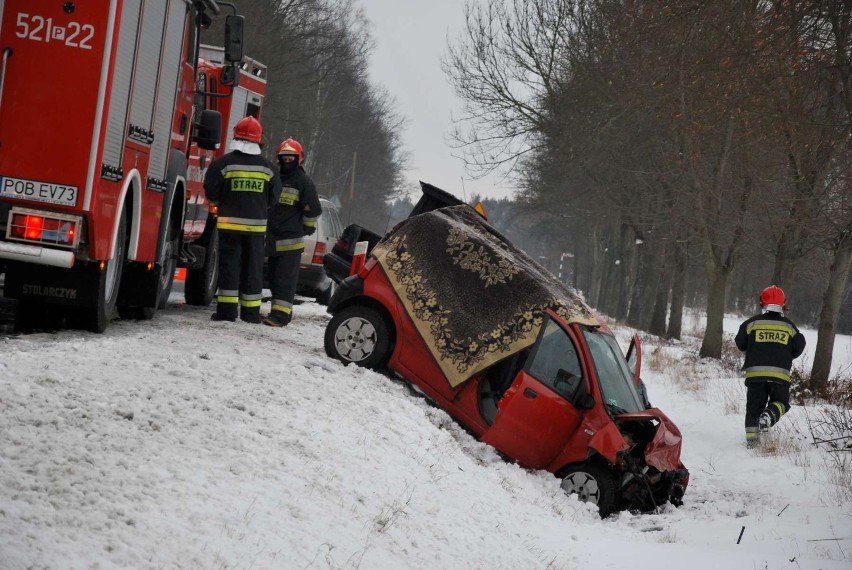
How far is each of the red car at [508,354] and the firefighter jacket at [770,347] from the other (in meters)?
1.94

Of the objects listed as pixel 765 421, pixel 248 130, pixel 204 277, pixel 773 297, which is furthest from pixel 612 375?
pixel 204 277

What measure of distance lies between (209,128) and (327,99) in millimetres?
49917

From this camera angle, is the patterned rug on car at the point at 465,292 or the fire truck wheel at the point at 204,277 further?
the fire truck wheel at the point at 204,277

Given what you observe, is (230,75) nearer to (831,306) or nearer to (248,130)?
(248,130)

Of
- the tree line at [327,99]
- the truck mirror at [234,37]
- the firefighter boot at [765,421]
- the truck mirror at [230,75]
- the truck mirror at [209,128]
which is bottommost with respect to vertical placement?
the firefighter boot at [765,421]

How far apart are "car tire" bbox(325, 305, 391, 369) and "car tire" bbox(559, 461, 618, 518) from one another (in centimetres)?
226

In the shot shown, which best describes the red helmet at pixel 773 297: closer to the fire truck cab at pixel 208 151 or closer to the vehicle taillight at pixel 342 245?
the vehicle taillight at pixel 342 245

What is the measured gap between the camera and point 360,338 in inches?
400

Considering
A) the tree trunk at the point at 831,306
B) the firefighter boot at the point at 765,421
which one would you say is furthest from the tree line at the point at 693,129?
the firefighter boot at the point at 765,421

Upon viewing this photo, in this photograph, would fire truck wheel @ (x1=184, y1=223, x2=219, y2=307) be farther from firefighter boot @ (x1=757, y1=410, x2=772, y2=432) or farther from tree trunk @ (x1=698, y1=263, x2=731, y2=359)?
tree trunk @ (x1=698, y1=263, x2=731, y2=359)

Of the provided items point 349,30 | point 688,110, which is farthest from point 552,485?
point 349,30

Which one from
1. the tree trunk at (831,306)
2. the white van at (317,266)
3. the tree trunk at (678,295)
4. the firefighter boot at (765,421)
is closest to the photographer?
the firefighter boot at (765,421)

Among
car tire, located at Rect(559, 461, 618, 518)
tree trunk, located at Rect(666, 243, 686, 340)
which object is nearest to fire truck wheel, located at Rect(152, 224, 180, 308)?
car tire, located at Rect(559, 461, 618, 518)

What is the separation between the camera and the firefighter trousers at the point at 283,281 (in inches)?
478
